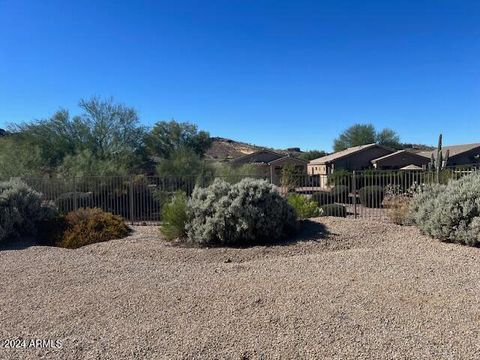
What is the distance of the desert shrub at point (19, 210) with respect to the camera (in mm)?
10685

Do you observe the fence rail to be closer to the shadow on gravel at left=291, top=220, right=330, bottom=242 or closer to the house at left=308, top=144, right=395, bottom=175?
the shadow on gravel at left=291, top=220, right=330, bottom=242

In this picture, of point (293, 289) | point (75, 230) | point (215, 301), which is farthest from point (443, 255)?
point (75, 230)

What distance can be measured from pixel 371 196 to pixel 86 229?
558 inches

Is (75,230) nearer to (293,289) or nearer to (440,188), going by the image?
(293,289)

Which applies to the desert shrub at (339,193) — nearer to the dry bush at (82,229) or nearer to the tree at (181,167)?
the tree at (181,167)

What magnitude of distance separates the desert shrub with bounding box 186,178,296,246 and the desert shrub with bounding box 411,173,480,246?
112 inches

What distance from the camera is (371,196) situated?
21172 mm

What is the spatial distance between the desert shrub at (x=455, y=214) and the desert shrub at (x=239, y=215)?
283 centimetres

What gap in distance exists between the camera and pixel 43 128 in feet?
89.0

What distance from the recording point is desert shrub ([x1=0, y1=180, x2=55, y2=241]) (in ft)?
35.1

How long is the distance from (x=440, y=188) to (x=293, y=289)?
6.28 m

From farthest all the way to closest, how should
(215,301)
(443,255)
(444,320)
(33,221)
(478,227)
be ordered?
1. (33,221)
2. (478,227)
3. (443,255)
4. (215,301)
5. (444,320)

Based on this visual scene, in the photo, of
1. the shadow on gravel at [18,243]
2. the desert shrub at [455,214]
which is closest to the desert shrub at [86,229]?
the shadow on gravel at [18,243]

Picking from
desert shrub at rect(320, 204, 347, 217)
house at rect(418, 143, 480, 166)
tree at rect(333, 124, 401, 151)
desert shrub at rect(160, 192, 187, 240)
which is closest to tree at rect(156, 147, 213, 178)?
desert shrub at rect(320, 204, 347, 217)
